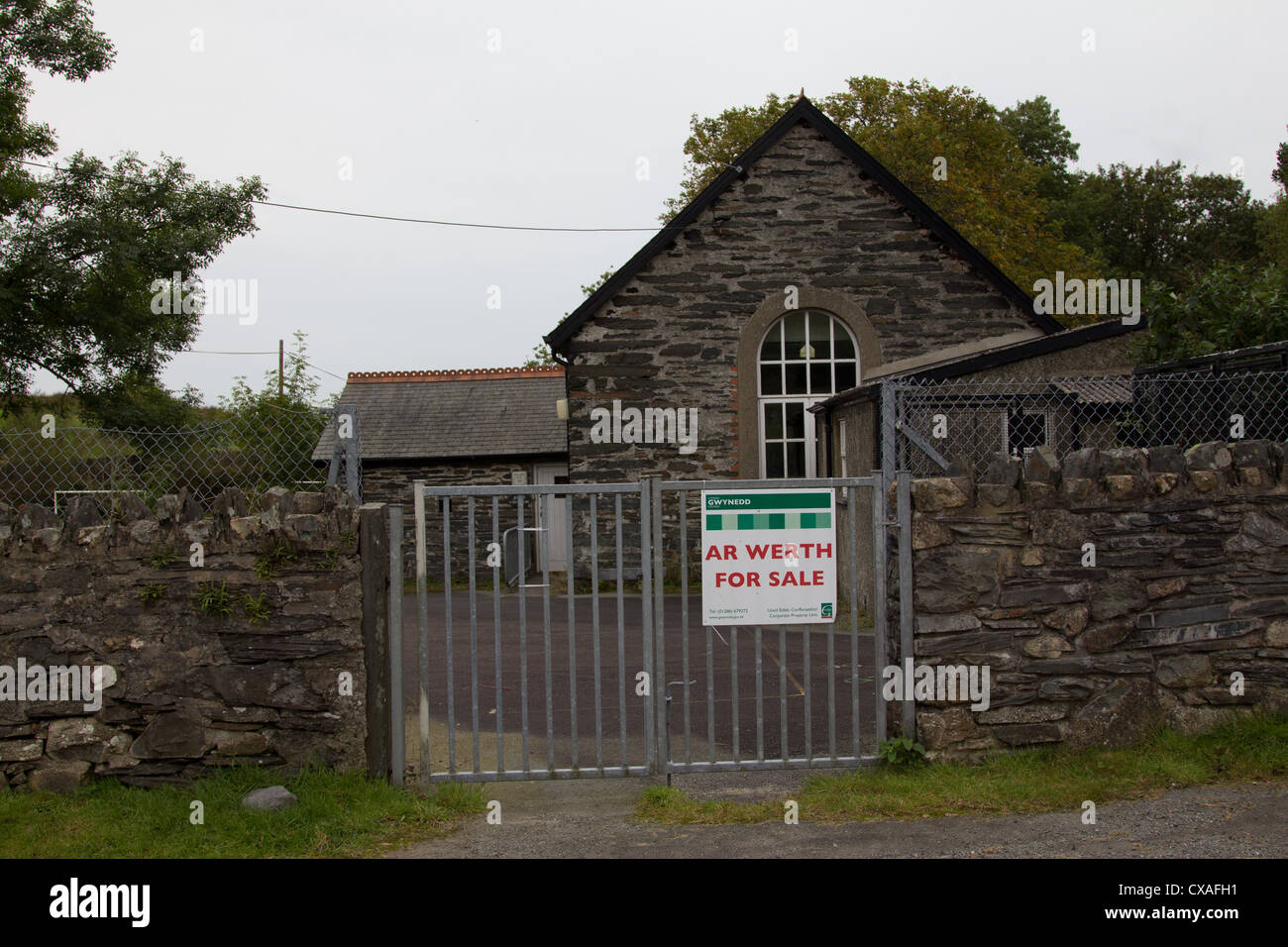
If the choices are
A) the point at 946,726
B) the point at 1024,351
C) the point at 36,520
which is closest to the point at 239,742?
the point at 36,520

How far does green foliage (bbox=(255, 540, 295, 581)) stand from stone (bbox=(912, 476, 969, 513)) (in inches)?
134

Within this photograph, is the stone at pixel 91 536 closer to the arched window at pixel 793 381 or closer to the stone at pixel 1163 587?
the stone at pixel 1163 587

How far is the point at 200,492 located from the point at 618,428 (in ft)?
28.8

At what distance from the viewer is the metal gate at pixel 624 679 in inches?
224

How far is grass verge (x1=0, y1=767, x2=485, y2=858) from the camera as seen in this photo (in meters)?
5.04

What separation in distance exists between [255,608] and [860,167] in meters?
12.9

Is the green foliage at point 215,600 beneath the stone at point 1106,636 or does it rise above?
above

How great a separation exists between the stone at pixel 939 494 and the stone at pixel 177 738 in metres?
4.05

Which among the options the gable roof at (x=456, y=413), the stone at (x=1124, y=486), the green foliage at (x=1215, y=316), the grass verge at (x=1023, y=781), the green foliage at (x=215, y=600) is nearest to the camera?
the grass verge at (x=1023, y=781)

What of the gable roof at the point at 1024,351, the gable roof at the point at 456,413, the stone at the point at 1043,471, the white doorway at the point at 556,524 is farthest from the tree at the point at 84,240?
the stone at the point at 1043,471

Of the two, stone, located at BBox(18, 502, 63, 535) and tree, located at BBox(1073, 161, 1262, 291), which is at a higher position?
tree, located at BBox(1073, 161, 1262, 291)

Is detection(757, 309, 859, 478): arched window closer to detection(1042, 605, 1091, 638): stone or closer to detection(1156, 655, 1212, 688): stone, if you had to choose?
detection(1156, 655, 1212, 688): stone

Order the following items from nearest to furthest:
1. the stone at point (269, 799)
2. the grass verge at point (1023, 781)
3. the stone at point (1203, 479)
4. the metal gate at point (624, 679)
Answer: the stone at point (269, 799), the grass verge at point (1023, 781), the metal gate at point (624, 679), the stone at point (1203, 479)

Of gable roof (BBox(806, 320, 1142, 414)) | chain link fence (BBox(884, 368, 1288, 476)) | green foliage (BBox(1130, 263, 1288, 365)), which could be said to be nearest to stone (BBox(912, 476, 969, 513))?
chain link fence (BBox(884, 368, 1288, 476))
